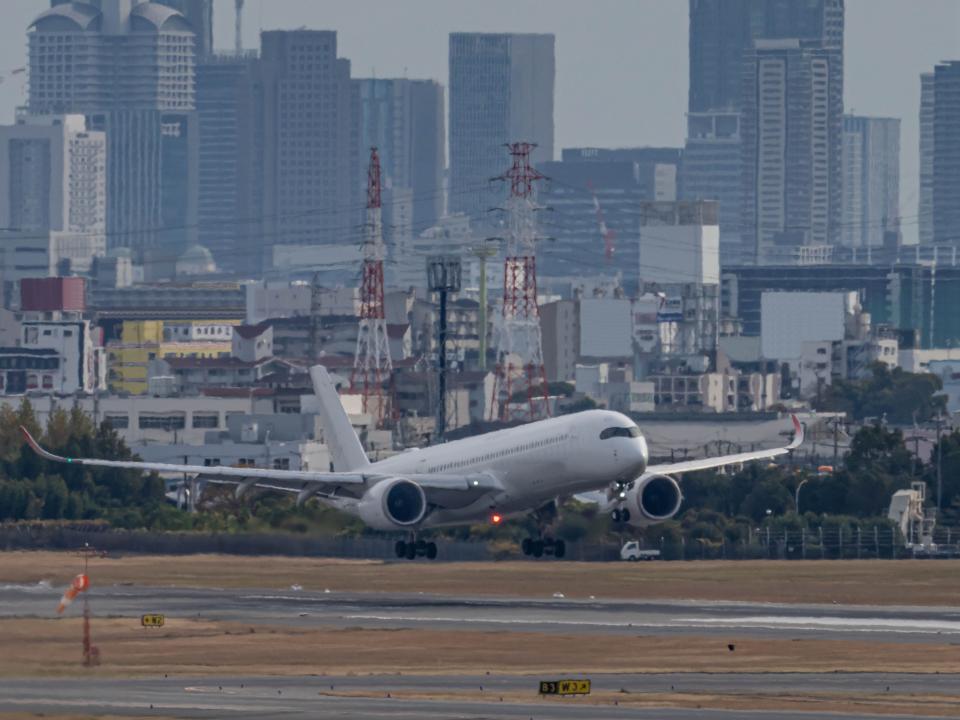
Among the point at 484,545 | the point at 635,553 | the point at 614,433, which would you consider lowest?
the point at 635,553

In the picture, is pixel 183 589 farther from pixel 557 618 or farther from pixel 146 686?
pixel 146 686

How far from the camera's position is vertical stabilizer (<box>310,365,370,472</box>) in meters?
108

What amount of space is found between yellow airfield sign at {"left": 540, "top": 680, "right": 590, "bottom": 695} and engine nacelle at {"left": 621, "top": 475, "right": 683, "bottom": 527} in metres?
29.5

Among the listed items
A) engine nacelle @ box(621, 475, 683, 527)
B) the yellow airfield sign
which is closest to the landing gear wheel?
engine nacelle @ box(621, 475, 683, 527)

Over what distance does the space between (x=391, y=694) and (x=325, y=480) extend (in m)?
32.7

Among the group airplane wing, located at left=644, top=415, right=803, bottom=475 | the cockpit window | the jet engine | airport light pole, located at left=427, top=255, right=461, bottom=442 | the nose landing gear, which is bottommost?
the nose landing gear

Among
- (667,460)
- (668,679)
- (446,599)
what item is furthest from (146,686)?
(667,460)

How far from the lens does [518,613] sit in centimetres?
8912

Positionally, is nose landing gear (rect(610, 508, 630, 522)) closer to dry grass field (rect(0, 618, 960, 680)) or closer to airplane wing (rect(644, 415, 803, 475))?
airplane wing (rect(644, 415, 803, 475))

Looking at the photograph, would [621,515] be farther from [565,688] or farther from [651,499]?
[565,688]

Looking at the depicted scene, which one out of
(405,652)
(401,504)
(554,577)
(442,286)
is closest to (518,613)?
(401,504)

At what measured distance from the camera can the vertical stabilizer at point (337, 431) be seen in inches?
4254

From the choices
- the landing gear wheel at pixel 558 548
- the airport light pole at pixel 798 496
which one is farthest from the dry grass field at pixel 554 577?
the airport light pole at pixel 798 496

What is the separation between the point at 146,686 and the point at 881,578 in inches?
1637
